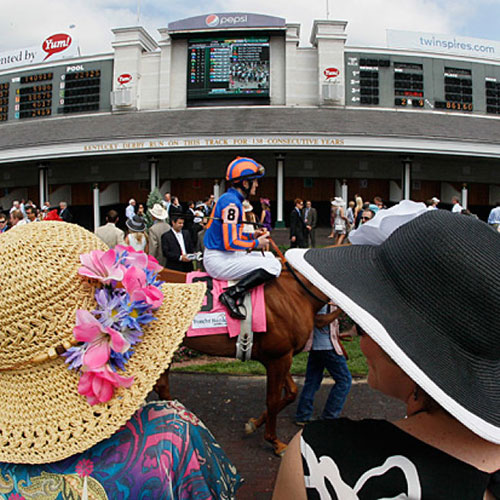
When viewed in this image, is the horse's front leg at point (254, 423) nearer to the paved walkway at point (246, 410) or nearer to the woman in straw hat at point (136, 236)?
the paved walkway at point (246, 410)

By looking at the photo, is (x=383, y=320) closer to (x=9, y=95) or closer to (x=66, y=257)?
(x=66, y=257)

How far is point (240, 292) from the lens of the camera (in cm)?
409

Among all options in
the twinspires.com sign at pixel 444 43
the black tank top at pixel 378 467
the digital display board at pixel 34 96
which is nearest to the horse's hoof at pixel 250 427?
the black tank top at pixel 378 467

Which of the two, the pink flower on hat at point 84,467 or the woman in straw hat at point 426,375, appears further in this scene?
the pink flower on hat at point 84,467

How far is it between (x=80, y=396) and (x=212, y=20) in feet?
84.9

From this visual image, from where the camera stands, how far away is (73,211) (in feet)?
88.7

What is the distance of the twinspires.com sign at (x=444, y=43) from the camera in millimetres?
25656

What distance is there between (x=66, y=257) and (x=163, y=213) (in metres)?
7.89

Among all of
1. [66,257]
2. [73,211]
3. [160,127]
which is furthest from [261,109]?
[66,257]

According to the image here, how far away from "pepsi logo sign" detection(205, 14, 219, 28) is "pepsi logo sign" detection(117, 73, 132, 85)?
17.0 ft

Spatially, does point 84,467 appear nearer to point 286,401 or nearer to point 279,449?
point 279,449

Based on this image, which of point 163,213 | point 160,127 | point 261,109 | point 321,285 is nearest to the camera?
point 321,285

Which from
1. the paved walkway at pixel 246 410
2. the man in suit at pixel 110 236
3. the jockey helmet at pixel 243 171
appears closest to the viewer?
the paved walkway at pixel 246 410

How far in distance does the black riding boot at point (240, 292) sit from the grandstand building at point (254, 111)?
681 inches
